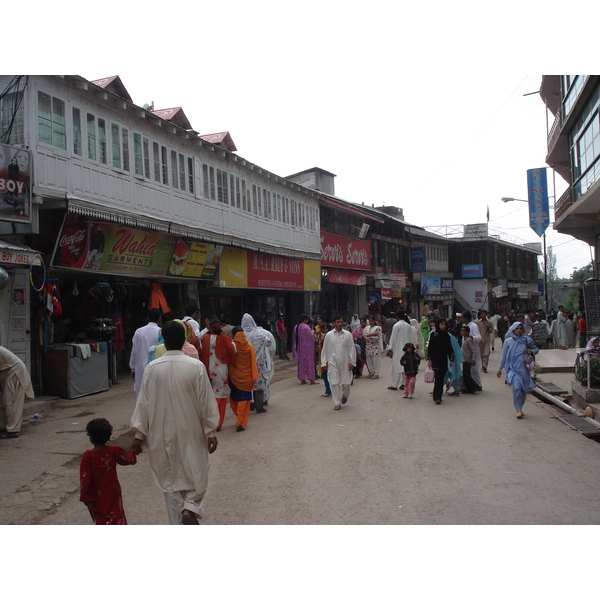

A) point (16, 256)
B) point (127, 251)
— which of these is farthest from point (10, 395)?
point (127, 251)

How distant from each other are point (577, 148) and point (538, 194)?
5.74 meters

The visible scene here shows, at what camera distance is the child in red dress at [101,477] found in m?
3.94

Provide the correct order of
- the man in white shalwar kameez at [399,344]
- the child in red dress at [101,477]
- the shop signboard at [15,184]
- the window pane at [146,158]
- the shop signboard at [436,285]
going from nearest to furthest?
the child in red dress at [101,477], the shop signboard at [15,184], the man in white shalwar kameez at [399,344], the window pane at [146,158], the shop signboard at [436,285]

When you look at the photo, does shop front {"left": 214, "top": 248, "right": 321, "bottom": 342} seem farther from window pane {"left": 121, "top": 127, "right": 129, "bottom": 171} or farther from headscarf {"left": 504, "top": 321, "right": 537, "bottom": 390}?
headscarf {"left": 504, "top": 321, "right": 537, "bottom": 390}

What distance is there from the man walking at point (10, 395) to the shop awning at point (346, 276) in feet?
62.6

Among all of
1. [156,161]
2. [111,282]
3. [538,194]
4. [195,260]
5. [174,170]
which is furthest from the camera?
[538,194]

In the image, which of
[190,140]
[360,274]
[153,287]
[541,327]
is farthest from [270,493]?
[360,274]

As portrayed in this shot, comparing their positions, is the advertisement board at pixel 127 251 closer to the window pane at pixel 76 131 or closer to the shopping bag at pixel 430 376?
the window pane at pixel 76 131

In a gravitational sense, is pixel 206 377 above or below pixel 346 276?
below

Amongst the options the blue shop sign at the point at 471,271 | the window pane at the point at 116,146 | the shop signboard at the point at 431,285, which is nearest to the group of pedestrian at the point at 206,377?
the window pane at the point at 116,146

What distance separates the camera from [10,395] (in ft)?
25.8

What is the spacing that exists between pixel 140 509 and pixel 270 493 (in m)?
1.22

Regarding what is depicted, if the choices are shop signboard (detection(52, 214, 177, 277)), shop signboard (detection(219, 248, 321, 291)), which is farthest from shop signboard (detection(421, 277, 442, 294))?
shop signboard (detection(52, 214, 177, 277))

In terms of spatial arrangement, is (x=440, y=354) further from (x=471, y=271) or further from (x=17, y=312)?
(x=471, y=271)
